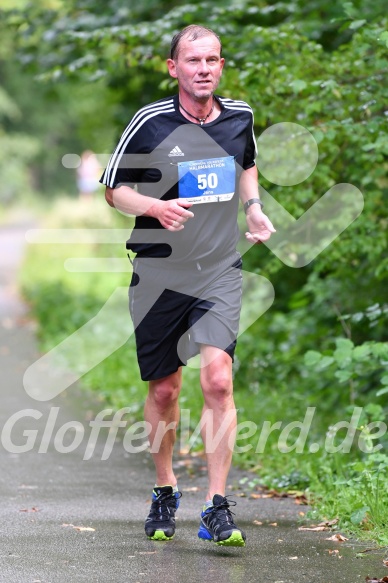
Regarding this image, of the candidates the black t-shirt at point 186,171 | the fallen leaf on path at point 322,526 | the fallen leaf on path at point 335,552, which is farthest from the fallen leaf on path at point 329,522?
the black t-shirt at point 186,171

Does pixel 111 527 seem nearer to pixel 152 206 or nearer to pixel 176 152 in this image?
pixel 152 206

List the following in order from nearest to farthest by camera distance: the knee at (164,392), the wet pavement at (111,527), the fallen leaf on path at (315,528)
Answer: the wet pavement at (111,527) < the knee at (164,392) < the fallen leaf on path at (315,528)

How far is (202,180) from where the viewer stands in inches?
191

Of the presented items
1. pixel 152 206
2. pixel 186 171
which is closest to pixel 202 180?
pixel 186 171

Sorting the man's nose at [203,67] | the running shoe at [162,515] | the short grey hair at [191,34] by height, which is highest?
the short grey hair at [191,34]

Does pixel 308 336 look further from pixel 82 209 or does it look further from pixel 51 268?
pixel 82 209

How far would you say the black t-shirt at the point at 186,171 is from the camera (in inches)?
191

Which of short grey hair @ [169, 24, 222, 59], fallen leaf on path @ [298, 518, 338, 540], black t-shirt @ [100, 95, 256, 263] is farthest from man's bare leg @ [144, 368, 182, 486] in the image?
short grey hair @ [169, 24, 222, 59]

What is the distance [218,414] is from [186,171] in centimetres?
105

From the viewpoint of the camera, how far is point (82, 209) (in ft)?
112

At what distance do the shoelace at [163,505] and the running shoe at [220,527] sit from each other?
24 cm

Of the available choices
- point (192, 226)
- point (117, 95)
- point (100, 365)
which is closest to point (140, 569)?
point (192, 226)

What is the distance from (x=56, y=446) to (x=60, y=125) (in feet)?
176

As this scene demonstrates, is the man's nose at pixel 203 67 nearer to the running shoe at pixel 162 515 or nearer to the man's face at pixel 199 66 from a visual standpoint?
the man's face at pixel 199 66
